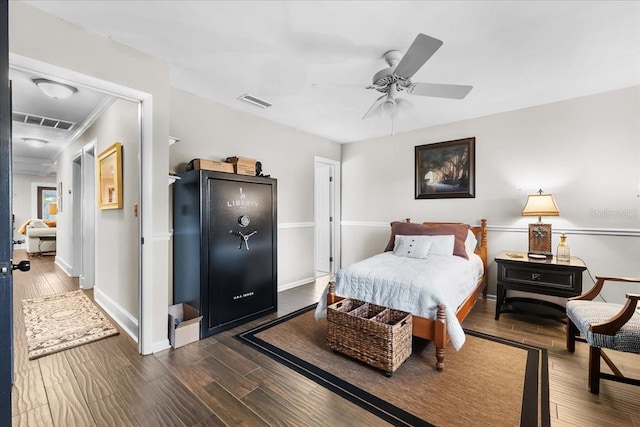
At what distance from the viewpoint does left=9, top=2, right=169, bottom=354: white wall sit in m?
1.86

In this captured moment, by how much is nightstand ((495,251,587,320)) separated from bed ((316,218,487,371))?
0.98 ft

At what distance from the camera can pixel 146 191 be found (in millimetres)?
2395

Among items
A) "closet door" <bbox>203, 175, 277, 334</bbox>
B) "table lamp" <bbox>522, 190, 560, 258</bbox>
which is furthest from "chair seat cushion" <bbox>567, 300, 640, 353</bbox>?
"closet door" <bbox>203, 175, 277, 334</bbox>

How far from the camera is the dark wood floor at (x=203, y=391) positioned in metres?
1.66

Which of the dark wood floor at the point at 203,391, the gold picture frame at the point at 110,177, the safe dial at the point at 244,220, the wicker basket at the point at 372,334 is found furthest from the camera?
the gold picture frame at the point at 110,177

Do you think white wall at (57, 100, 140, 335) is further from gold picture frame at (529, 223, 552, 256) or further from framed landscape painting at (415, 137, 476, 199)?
gold picture frame at (529, 223, 552, 256)

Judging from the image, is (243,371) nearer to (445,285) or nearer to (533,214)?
(445,285)

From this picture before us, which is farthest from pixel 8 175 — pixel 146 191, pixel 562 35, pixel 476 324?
pixel 476 324

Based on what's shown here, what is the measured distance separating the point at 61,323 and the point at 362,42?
4096 mm

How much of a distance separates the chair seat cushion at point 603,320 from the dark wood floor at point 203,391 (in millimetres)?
362

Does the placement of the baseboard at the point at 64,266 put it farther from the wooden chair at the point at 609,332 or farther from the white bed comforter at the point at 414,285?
the wooden chair at the point at 609,332

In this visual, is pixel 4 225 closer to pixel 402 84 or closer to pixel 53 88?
pixel 402 84

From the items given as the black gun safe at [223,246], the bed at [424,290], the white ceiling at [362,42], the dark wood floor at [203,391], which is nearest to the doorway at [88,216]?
the dark wood floor at [203,391]

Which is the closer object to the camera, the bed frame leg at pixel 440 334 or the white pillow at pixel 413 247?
the bed frame leg at pixel 440 334
